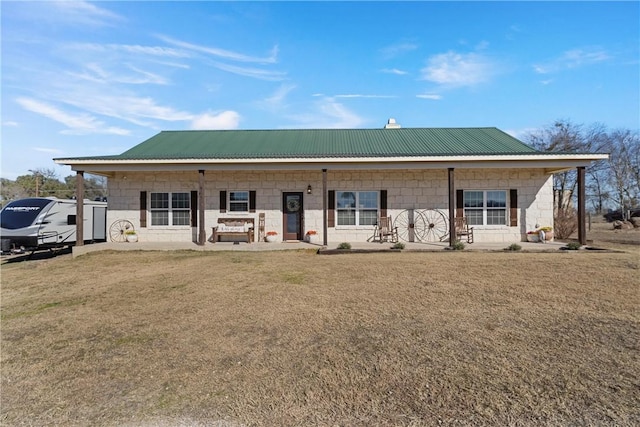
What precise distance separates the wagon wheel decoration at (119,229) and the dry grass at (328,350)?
685 cm

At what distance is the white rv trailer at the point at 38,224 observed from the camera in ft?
36.8

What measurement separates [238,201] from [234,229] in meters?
1.27

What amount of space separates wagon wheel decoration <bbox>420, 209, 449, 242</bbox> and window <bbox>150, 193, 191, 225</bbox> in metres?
9.29

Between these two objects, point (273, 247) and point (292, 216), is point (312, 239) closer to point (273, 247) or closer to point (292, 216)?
point (292, 216)

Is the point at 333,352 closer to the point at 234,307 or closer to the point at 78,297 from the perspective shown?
the point at 234,307

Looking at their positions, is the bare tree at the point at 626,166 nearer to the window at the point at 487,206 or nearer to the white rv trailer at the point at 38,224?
the window at the point at 487,206

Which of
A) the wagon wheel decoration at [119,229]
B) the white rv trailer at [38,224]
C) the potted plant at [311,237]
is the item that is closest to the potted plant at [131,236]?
the wagon wheel decoration at [119,229]

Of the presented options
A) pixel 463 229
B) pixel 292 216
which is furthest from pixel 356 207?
pixel 463 229

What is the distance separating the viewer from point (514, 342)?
3.66m

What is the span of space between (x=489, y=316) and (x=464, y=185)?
9.78 meters

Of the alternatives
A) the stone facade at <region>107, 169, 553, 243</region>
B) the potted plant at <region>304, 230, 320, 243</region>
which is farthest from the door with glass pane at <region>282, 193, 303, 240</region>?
the potted plant at <region>304, 230, 320, 243</region>

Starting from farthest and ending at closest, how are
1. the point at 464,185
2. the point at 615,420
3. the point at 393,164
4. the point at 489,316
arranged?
1. the point at 464,185
2. the point at 393,164
3. the point at 489,316
4. the point at 615,420

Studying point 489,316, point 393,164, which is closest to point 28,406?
point 489,316

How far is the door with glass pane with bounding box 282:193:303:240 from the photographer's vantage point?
44.9ft
